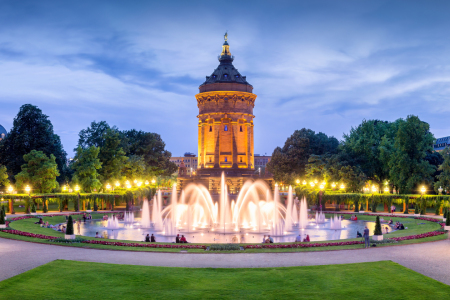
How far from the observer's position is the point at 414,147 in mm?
56844

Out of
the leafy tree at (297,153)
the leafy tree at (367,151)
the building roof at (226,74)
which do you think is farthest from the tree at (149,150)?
the leafy tree at (367,151)

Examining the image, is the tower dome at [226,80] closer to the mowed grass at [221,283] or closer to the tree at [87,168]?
the tree at [87,168]

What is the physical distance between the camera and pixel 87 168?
5919 centimetres

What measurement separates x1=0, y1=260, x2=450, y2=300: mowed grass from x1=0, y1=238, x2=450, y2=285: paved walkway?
123 centimetres

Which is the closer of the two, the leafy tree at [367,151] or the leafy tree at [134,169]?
the leafy tree at [367,151]

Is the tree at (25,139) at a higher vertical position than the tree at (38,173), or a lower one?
higher

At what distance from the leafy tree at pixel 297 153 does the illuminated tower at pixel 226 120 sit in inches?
677

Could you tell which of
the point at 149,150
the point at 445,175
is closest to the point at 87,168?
the point at 149,150

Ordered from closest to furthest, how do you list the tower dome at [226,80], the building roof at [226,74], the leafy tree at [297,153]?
the leafy tree at [297,153] → the tower dome at [226,80] → the building roof at [226,74]

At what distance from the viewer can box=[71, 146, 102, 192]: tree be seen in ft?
194

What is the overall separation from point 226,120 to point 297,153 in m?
27.3

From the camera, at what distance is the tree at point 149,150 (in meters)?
88.4

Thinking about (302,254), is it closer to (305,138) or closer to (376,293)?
(376,293)

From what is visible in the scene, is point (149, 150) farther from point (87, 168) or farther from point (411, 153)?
point (411, 153)
